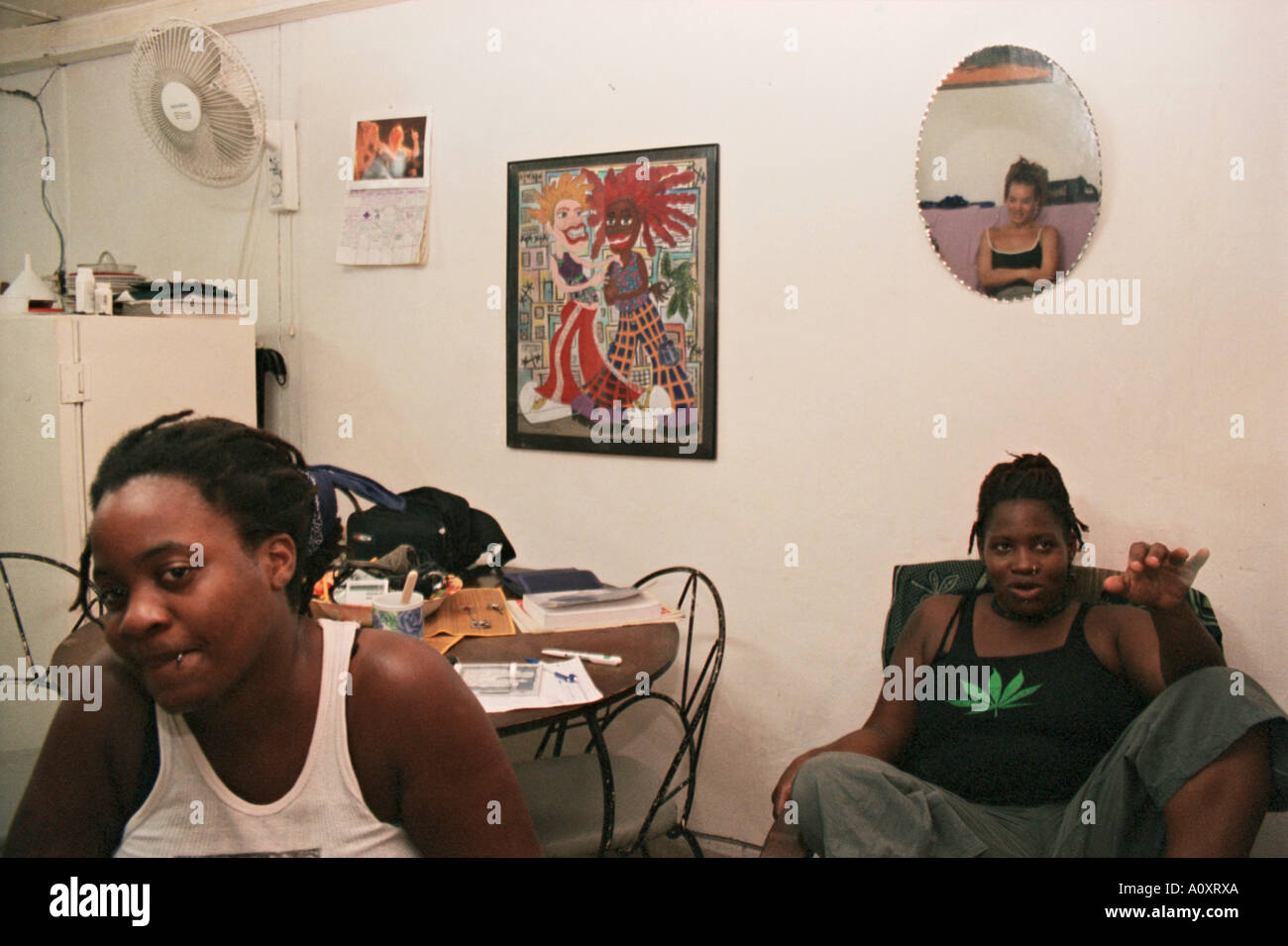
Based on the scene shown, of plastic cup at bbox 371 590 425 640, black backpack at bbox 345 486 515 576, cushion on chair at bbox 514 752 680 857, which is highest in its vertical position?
black backpack at bbox 345 486 515 576

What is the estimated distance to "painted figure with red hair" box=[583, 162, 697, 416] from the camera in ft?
7.80

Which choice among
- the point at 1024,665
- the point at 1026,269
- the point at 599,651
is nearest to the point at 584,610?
the point at 599,651

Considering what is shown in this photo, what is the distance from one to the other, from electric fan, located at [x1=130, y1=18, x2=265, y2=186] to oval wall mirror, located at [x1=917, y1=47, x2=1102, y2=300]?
6.57ft

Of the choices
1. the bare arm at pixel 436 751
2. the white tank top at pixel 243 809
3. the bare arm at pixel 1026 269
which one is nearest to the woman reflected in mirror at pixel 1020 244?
the bare arm at pixel 1026 269

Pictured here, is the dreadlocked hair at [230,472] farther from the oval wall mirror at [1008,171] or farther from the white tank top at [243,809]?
the oval wall mirror at [1008,171]

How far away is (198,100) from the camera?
2.62 m

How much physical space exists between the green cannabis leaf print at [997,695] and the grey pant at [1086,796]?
0.65 ft

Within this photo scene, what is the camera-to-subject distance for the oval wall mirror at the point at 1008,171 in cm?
198


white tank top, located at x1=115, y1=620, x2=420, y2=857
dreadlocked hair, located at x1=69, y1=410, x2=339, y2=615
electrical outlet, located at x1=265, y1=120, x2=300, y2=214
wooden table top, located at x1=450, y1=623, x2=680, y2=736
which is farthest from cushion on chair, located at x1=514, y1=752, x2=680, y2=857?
electrical outlet, located at x1=265, y1=120, x2=300, y2=214

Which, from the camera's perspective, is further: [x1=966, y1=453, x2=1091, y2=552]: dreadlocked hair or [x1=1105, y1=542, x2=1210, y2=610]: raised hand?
[x1=966, y1=453, x2=1091, y2=552]: dreadlocked hair

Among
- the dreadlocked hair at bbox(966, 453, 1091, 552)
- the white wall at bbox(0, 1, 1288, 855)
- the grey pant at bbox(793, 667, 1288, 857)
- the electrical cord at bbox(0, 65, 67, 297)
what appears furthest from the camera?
the electrical cord at bbox(0, 65, 67, 297)

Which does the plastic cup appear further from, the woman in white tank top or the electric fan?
the electric fan

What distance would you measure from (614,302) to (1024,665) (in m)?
1.42

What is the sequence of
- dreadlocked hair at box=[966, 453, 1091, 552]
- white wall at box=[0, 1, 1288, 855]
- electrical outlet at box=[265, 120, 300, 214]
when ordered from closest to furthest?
dreadlocked hair at box=[966, 453, 1091, 552], white wall at box=[0, 1, 1288, 855], electrical outlet at box=[265, 120, 300, 214]
